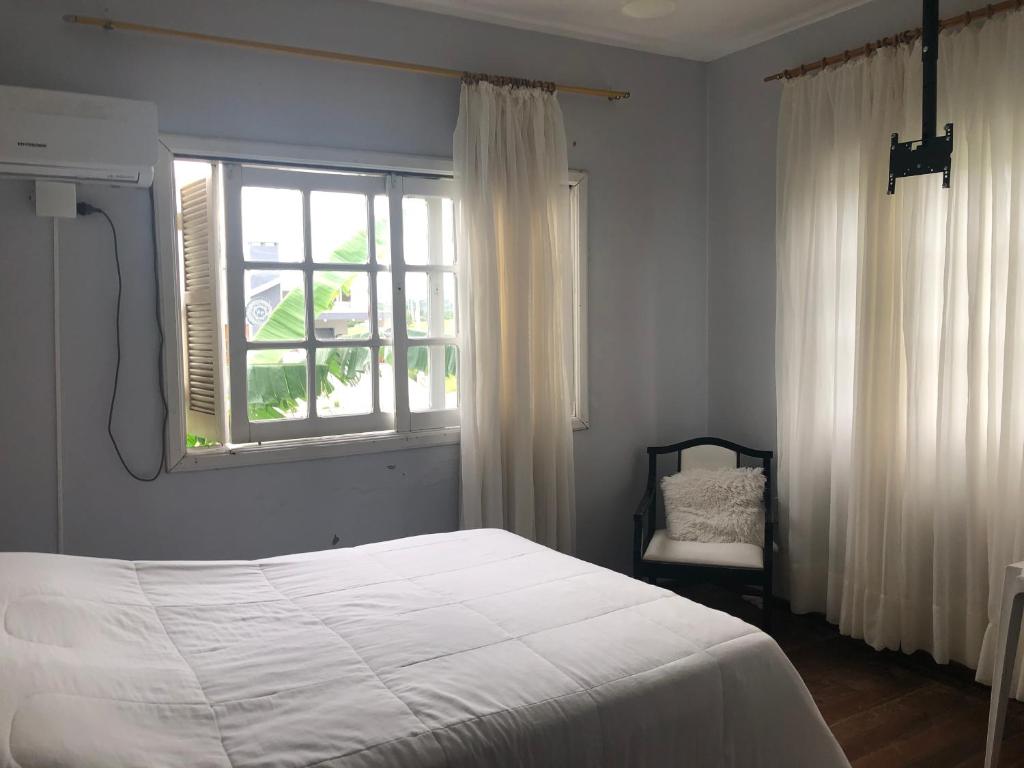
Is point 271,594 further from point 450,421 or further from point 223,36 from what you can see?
point 223,36

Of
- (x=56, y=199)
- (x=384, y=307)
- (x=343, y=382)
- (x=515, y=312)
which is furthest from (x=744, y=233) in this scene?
(x=56, y=199)

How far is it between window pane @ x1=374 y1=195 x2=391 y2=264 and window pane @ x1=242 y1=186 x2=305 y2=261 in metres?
0.32

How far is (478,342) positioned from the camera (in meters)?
3.49

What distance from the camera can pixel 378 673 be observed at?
5.42 ft

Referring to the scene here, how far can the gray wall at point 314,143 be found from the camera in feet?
9.30

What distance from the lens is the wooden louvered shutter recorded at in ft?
10.4

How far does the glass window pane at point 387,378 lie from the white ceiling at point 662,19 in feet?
4.72

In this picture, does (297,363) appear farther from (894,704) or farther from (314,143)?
(894,704)

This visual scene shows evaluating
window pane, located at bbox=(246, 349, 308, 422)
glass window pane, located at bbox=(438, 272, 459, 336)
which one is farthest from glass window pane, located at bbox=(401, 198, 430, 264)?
window pane, located at bbox=(246, 349, 308, 422)

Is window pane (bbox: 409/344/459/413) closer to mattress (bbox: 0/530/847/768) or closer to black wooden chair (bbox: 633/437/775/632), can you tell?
black wooden chair (bbox: 633/437/775/632)

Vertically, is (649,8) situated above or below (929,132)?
above

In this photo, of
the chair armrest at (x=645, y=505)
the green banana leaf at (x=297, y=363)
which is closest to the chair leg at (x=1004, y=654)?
the chair armrest at (x=645, y=505)

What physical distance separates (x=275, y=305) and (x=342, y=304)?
0.28 metres

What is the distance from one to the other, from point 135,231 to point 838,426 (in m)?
2.92
